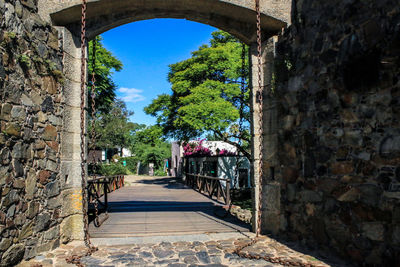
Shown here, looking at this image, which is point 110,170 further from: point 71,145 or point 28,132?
point 28,132

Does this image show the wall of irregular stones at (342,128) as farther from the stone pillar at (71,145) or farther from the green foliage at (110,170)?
the green foliage at (110,170)

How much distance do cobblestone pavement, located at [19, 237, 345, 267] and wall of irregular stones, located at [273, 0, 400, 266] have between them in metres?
0.41

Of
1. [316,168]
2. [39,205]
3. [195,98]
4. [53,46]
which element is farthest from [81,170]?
[195,98]

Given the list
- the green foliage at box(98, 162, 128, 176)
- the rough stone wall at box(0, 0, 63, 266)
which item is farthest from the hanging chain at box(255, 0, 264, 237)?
the green foliage at box(98, 162, 128, 176)

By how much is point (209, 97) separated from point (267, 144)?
24.2ft

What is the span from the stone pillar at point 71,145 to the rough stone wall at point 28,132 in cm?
13

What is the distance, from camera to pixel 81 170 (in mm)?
4230

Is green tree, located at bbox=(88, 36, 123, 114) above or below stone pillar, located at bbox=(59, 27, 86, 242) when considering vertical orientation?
above

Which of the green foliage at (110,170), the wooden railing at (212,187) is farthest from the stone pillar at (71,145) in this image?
the green foliage at (110,170)

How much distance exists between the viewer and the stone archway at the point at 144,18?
408cm

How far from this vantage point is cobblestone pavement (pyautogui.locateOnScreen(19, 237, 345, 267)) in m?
3.28

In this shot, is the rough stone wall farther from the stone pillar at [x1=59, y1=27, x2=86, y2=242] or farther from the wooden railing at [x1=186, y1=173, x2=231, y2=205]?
the wooden railing at [x1=186, y1=173, x2=231, y2=205]

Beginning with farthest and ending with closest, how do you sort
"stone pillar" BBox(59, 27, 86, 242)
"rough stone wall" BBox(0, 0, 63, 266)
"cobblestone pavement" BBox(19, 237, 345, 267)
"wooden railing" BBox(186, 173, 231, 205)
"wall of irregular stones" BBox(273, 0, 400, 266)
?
"wooden railing" BBox(186, 173, 231, 205) < "stone pillar" BBox(59, 27, 86, 242) < "cobblestone pavement" BBox(19, 237, 345, 267) < "rough stone wall" BBox(0, 0, 63, 266) < "wall of irregular stones" BBox(273, 0, 400, 266)

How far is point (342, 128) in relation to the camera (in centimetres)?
320
